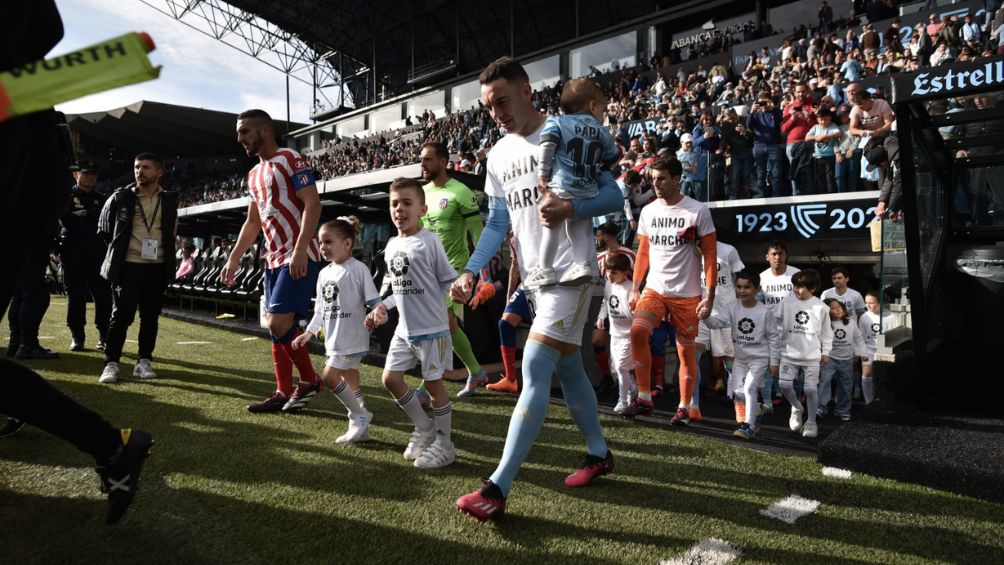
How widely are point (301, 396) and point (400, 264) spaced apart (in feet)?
5.28

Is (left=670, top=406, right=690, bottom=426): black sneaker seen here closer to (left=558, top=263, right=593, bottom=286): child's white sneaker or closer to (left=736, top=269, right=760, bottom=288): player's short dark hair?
(left=736, top=269, right=760, bottom=288): player's short dark hair

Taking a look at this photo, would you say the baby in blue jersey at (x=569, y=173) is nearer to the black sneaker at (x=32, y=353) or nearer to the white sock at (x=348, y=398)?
the white sock at (x=348, y=398)

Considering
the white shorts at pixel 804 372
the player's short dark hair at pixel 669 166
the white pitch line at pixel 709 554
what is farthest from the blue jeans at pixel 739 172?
the white pitch line at pixel 709 554

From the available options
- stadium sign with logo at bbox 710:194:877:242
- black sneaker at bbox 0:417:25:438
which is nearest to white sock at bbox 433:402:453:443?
black sneaker at bbox 0:417:25:438

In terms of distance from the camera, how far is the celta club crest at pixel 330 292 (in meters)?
3.72

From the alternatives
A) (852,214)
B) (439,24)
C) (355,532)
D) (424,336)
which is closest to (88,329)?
(424,336)

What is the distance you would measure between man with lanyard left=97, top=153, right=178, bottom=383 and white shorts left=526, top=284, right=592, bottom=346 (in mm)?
4205

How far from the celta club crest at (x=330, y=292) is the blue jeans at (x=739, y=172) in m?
7.77

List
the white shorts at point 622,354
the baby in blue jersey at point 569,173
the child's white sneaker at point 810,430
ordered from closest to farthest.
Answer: the baby in blue jersey at point 569,173, the child's white sneaker at point 810,430, the white shorts at point 622,354

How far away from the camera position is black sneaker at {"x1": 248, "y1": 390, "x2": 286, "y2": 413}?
4.22 m

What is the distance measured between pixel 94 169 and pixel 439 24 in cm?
3575

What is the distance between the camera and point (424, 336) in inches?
132

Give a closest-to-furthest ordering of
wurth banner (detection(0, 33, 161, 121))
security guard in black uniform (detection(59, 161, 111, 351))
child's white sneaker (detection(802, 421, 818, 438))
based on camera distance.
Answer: wurth banner (detection(0, 33, 161, 121)) < child's white sneaker (detection(802, 421, 818, 438)) < security guard in black uniform (detection(59, 161, 111, 351))

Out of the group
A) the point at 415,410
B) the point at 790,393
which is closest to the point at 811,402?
the point at 790,393
